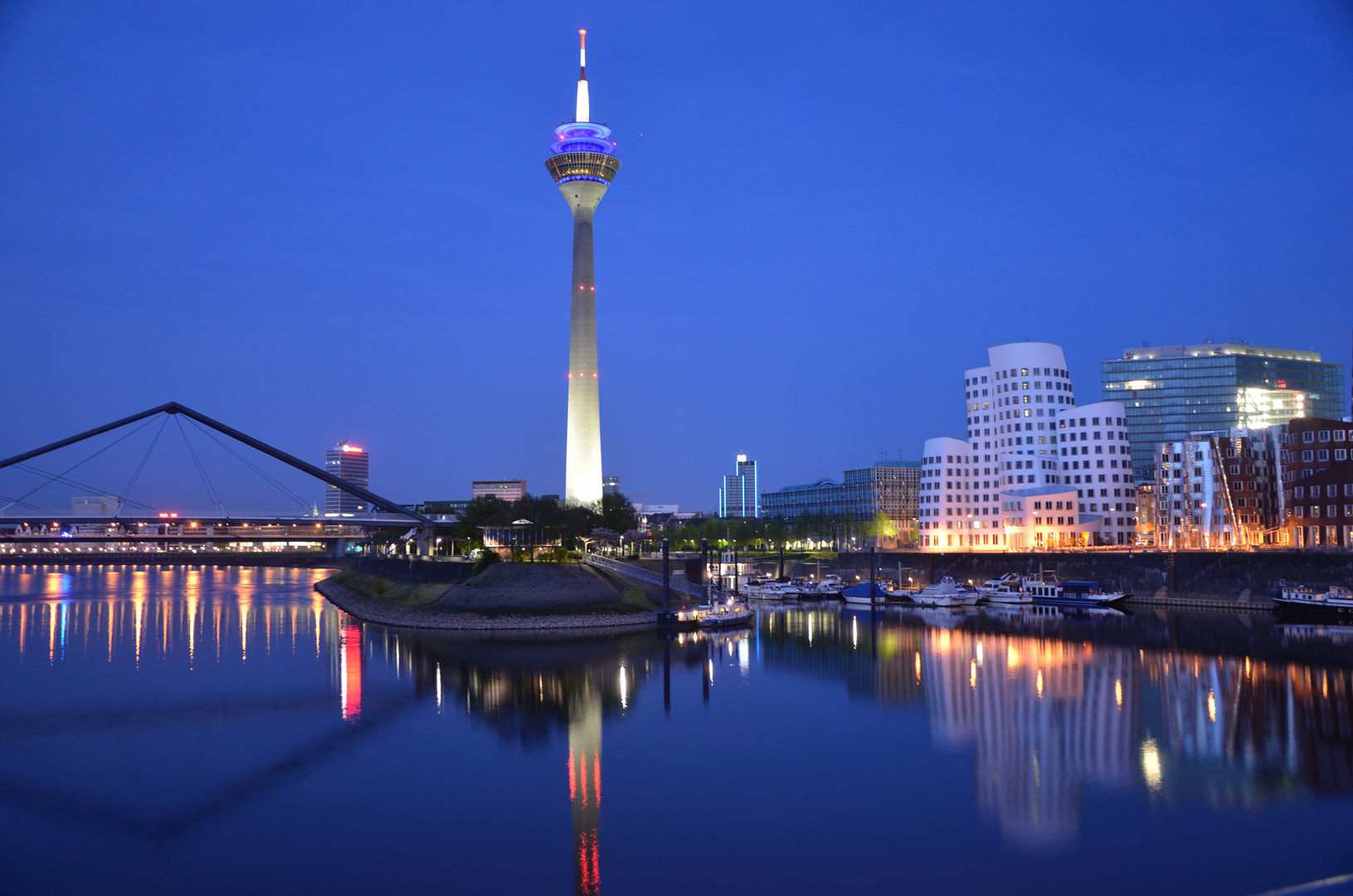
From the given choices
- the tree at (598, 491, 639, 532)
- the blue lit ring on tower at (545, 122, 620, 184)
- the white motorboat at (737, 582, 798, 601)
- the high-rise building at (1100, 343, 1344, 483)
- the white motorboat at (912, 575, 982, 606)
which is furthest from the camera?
the high-rise building at (1100, 343, 1344, 483)

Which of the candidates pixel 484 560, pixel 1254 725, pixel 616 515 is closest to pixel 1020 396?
pixel 616 515

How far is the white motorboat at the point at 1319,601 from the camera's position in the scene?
6050 cm

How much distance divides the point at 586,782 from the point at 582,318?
3492 inches

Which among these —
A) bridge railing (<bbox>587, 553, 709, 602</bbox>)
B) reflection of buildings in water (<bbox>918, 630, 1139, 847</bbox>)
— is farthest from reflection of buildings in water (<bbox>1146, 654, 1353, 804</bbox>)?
bridge railing (<bbox>587, 553, 709, 602</bbox>)

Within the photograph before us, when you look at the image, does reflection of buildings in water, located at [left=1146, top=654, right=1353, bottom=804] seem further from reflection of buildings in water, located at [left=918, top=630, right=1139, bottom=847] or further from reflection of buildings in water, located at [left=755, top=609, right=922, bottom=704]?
reflection of buildings in water, located at [left=755, top=609, right=922, bottom=704]

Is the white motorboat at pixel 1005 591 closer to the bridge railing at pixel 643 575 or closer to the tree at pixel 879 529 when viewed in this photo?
the bridge railing at pixel 643 575

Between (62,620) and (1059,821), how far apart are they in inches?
2856

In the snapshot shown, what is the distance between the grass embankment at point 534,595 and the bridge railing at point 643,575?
3061mm

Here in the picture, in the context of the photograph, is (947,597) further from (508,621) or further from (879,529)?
(879,529)

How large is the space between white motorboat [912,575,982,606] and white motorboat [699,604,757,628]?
19.2 meters

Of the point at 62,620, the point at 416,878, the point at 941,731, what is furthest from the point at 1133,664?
the point at 62,620

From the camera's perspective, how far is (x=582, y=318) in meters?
113

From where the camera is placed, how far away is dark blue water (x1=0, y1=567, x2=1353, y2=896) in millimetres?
21516

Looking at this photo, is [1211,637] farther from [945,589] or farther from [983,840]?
[983,840]
